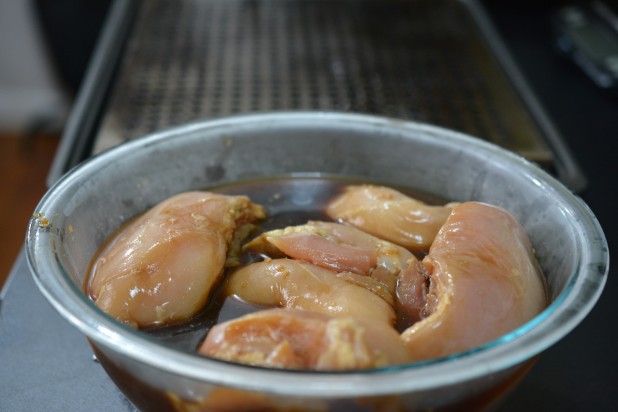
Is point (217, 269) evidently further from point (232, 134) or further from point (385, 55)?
point (385, 55)

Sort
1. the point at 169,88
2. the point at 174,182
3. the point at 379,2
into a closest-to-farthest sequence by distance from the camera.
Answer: the point at 174,182
the point at 169,88
the point at 379,2

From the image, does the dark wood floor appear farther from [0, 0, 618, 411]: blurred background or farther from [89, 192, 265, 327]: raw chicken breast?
[89, 192, 265, 327]: raw chicken breast

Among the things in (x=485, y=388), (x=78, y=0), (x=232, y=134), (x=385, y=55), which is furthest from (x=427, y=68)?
(x=78, y=0)

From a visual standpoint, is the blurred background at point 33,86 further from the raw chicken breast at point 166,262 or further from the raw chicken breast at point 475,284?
the raw chicken breast at point 475,284

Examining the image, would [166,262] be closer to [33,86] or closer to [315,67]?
[315,67]

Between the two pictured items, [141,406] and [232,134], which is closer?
[141,406]

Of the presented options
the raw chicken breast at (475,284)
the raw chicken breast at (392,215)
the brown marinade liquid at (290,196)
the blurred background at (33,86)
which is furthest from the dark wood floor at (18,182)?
the raw chicken breast at (475,284)

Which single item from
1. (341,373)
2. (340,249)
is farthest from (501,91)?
(341,373)
